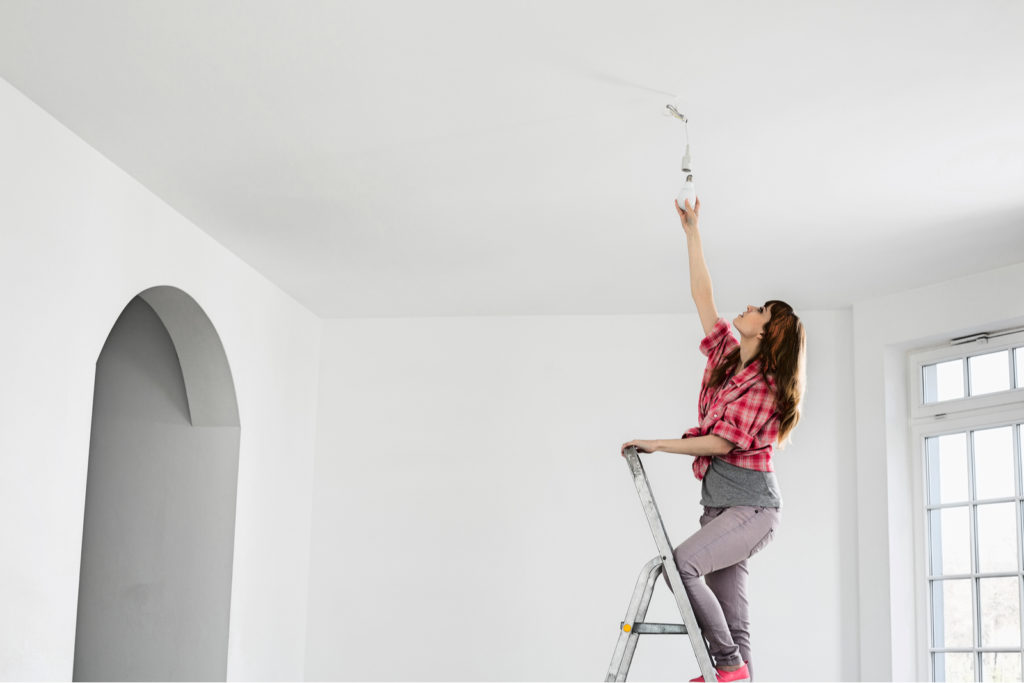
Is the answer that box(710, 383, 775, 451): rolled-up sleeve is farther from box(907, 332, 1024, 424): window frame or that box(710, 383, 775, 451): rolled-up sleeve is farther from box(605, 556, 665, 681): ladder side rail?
box(907, 332, 1024, 424): window frame

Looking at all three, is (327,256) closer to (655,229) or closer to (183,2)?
(655,229)

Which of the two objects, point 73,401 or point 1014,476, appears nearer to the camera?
point 73,401

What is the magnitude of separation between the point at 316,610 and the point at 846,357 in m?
3.16

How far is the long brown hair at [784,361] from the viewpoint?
294cm

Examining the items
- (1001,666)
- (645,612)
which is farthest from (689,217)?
(1001,666)

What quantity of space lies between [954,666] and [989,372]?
1397 millimetres

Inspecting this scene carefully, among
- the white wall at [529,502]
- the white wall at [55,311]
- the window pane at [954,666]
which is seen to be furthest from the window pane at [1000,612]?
the white wall at [55,311]

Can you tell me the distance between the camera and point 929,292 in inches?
204

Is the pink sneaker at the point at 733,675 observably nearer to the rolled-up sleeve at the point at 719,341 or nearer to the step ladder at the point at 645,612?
the step ladder at the point at 645,612

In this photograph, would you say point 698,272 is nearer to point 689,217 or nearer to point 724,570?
point 689,217

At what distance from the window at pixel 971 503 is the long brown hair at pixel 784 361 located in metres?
2.42

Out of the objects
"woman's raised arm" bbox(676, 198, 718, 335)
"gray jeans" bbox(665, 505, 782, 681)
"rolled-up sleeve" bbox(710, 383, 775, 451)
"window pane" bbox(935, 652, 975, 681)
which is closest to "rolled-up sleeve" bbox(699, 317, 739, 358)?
"woman's raised arm" bbox(676, 198, 718, 335)

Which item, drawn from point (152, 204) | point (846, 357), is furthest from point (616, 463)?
point (152, 204)

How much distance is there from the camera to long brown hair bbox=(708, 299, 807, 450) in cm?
294
